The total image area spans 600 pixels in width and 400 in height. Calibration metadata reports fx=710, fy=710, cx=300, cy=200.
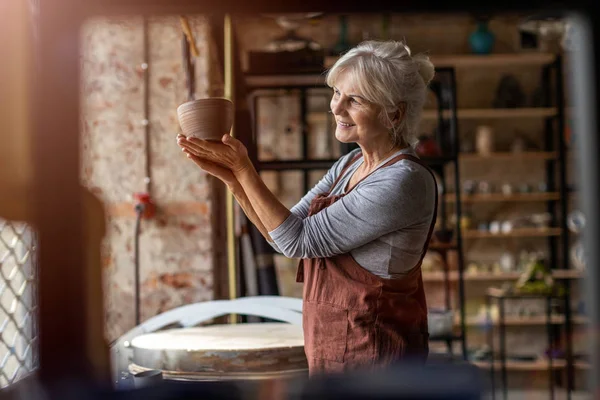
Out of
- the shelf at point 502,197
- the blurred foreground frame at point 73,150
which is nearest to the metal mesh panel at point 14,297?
the blurred foreground frame at point 73,150

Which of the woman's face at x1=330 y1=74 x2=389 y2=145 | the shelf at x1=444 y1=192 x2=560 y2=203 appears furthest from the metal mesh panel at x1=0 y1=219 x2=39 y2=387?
the shelf at x1=444 y1=192 x2=560 y2=203

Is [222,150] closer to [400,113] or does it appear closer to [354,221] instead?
[354,221]

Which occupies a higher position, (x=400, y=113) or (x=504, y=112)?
(x=504, y=112)

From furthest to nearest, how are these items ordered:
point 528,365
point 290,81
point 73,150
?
point 528,365 → point 290,81 → point 73,150

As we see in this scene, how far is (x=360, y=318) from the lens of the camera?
1442 millimetres

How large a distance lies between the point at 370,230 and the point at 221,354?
47 centimetres

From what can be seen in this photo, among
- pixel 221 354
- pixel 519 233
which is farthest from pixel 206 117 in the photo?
pixel 519 233

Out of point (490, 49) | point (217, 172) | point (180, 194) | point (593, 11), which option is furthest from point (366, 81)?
point (490, 49)

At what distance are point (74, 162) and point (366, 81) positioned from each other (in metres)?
1.10

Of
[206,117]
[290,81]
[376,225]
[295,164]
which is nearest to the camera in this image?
[206,117]

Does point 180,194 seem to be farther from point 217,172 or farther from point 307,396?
point 307,396

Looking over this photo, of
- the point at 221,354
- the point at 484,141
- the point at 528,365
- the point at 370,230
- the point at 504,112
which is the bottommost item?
the point at 528,365

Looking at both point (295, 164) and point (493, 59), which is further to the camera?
point (493, 59)

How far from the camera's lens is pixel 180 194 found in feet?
9.53
